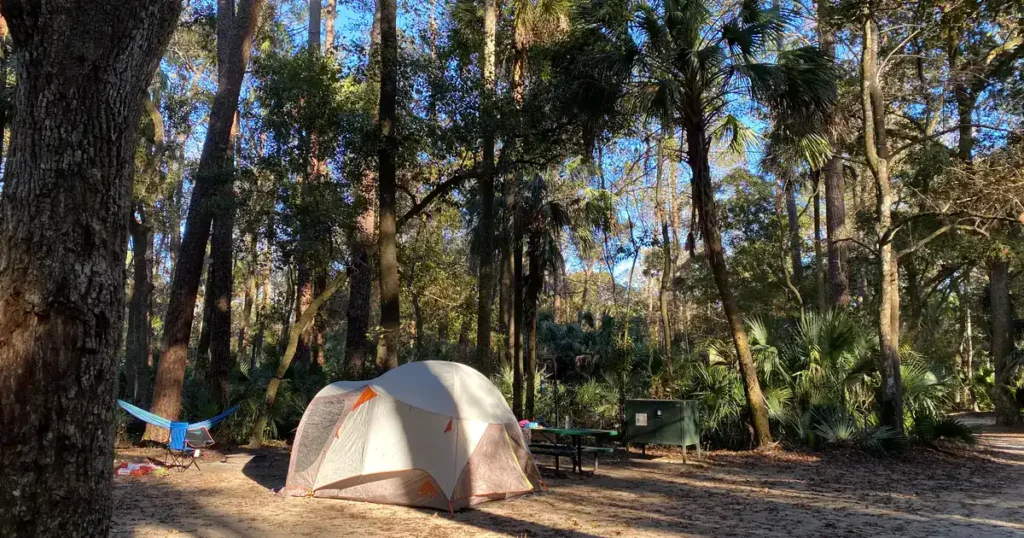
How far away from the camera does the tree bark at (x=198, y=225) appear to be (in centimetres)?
1428

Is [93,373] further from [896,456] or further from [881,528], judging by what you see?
[896,456]

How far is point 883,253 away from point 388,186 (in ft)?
30.7

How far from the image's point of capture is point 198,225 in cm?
1452

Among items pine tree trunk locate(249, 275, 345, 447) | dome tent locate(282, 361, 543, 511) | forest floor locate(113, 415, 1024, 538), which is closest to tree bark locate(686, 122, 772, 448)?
forest floor locate(113, 415, 1024, 538)

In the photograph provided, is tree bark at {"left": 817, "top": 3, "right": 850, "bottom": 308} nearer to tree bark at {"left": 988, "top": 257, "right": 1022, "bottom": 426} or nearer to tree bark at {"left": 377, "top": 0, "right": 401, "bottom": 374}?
tree bark at {"left": 988, "top": 257, "right": 1022, "bottom": 426}

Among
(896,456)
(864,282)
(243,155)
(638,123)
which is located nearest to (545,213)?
(638,123)

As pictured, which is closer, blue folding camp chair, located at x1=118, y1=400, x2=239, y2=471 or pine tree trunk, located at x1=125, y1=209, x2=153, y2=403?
blue folding camp chair, located at x1=118, y1=400, x2=239, y2=471

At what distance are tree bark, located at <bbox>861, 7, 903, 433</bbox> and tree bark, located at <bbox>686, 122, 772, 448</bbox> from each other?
7.33 ft

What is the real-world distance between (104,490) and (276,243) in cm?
1082

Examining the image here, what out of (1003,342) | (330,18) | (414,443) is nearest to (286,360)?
(414,443)

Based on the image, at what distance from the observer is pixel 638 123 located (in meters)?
15.3

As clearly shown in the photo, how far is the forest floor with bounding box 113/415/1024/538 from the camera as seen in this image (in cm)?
740

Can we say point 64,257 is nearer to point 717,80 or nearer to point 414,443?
point 414,443

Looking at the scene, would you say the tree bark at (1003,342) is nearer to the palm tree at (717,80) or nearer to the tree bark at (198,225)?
the palm tree at (717,80)
